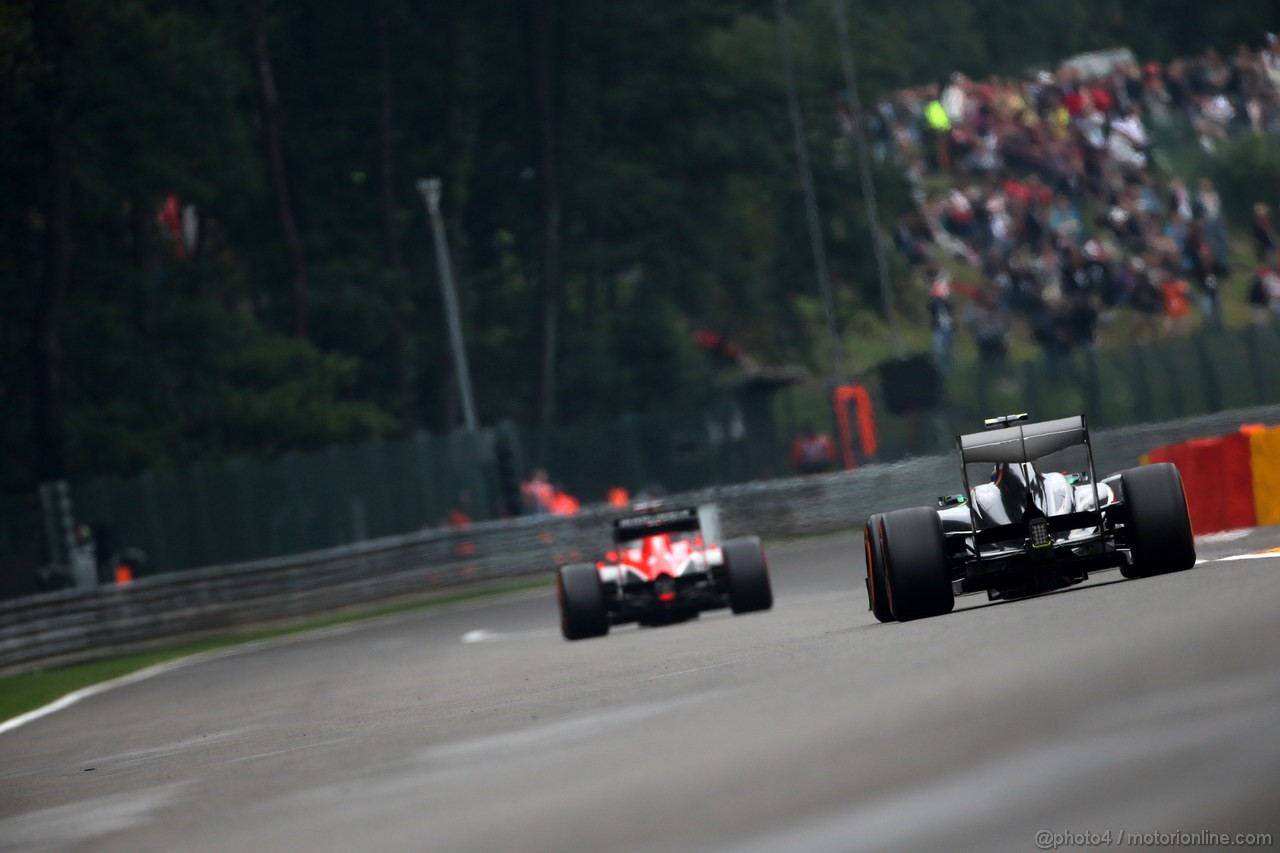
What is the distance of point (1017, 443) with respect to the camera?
40.0 ft

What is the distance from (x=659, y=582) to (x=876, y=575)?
552cm

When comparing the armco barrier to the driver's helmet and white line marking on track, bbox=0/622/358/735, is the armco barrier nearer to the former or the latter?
white line marking on track, bbox=0/622/358/735

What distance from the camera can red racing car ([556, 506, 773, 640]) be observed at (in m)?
17.9

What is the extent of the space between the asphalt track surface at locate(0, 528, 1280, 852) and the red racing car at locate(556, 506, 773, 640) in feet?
10.5

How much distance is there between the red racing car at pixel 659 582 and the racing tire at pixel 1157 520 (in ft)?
19.2

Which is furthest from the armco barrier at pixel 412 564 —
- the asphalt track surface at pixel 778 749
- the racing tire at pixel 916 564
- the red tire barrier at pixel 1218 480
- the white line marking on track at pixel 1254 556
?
the asphalt track surface at pixel 778 749

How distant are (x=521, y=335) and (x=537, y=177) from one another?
3.94 m

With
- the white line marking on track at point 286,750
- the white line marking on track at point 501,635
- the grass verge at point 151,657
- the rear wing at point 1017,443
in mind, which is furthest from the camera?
the grass verge at point 151,657

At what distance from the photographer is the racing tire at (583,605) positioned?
17.9 meters

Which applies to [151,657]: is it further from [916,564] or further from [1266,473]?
[916,564]

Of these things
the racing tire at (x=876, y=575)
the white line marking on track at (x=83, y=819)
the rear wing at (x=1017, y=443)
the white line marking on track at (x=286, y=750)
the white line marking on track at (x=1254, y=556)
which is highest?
the rear wing at (x=1017, y=443)

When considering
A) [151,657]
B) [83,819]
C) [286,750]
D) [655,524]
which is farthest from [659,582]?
[151,657]

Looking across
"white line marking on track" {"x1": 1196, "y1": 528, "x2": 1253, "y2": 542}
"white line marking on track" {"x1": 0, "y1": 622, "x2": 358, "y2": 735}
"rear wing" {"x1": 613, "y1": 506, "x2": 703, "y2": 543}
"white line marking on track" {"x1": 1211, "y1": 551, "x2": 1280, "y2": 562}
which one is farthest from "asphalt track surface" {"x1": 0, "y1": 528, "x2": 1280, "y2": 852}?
"white line marking on track" {"x1": 0, "y1": 622, "x2": 358, "y2": 735}

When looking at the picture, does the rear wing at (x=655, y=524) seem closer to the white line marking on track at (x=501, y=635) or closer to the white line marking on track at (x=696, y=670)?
the white line marking on track at (x=501, y=635)
